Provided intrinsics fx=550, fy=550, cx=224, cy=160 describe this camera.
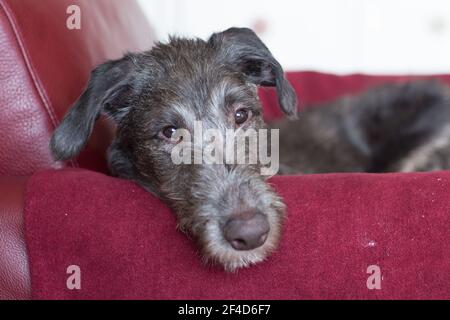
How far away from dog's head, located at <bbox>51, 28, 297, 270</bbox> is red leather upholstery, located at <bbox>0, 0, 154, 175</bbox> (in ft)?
0.45

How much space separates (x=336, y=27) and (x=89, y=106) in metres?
3.69

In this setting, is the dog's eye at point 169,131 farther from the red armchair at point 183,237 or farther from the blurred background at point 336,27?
the blurred background at point 336,27

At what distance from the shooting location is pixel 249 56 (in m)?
2.08

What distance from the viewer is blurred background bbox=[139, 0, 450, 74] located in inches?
194

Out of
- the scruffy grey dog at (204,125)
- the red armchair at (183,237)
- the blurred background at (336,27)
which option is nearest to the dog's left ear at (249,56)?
the scruffy grey dog at (204,125)

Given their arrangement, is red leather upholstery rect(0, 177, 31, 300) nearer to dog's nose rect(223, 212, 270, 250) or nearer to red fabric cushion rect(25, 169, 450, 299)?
red fabric cushion rect(25, 169, 450, 299)

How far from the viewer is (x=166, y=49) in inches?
81.0

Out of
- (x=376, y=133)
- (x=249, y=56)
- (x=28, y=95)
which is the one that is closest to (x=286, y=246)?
(x=249, y=56)

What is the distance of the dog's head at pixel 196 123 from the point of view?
1.53m

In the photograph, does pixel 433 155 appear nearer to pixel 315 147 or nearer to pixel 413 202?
pixel 315 147

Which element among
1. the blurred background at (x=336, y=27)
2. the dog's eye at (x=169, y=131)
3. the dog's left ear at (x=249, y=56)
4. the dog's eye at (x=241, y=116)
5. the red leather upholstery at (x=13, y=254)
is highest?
the blurred background at (x=336, y=27)

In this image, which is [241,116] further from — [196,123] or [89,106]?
[89,106]

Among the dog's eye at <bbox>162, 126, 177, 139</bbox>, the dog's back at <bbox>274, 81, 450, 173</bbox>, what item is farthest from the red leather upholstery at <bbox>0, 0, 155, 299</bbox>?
the dog's back at <bbox>274, 81, 450, 173</bbox>

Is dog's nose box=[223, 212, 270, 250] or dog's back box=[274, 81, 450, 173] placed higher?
dog's back box=[274, 81, 450, 173]
